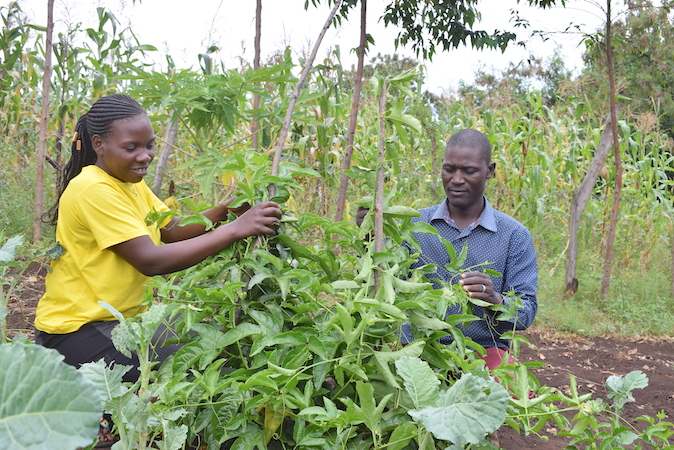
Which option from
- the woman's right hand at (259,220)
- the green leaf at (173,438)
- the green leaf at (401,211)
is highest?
the green leaf at (401,211)

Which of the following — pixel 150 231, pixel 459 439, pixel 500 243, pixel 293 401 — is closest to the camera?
pixel 459 439

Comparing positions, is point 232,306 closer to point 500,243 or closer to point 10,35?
point 500,243

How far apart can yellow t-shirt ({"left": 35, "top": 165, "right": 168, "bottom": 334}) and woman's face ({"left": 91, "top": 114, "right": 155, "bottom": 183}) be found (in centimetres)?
6

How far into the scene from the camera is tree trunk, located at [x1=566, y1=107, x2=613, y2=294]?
5.32 meters

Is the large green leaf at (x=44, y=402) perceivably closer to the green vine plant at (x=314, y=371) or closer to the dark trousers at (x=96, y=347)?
the green vine plant at (x=314, y=371)

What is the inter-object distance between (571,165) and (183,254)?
18.6 feet

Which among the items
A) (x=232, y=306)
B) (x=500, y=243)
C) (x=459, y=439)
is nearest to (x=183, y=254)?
(x=232, y=306)

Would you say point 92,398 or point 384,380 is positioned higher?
point 92,398

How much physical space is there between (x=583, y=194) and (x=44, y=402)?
554cm

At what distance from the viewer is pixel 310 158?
199 inches

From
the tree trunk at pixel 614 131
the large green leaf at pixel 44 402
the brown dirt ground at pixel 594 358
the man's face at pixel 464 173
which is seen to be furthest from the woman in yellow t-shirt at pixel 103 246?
the tree trunk at pixel 614 131

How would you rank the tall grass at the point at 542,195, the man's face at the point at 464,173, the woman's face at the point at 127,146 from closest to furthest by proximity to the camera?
the woman's face at the point at 127,146 < the man's face at the point at 464,173 < the tall grass at the point at 542,195

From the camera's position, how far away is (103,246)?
6.23 feet

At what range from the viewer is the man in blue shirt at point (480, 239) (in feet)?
7.77
